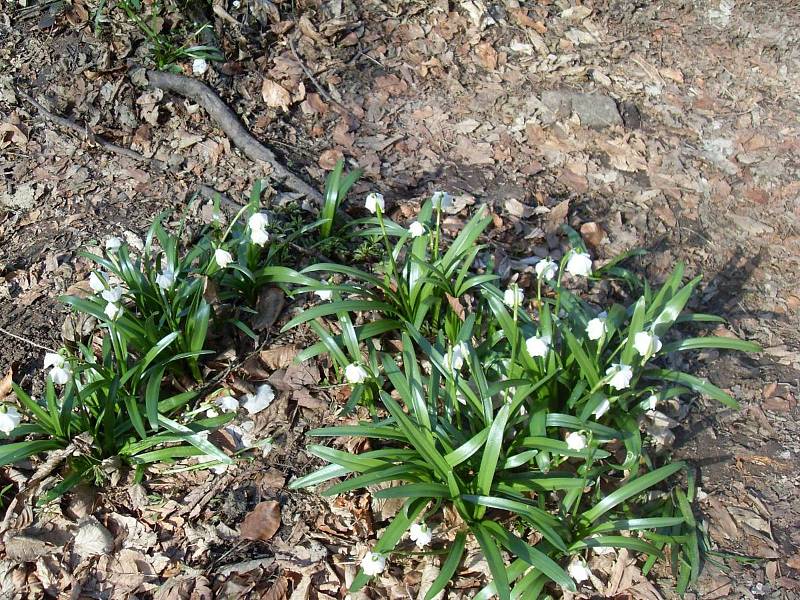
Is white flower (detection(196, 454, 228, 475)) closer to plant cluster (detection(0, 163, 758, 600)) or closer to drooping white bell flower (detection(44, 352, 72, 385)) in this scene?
plant cluster (detection(0, 163, 758, 600))

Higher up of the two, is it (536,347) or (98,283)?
(98,283)

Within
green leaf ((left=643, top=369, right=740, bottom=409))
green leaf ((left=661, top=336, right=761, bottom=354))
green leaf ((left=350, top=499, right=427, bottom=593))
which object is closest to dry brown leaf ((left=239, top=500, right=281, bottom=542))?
green leaf ((left=350, top=499, right=427, bottom=593))

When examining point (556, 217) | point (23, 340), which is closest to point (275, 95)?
point (556, 217)

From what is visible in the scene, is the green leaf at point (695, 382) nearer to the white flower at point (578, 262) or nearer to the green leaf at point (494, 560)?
the white flower at point (578, 262)

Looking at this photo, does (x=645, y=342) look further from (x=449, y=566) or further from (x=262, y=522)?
(x=262, y=522)

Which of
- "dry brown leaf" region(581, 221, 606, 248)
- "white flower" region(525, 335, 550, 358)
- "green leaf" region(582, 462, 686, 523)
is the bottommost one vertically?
"dry brown leaf" region(581, 221, 606, 248)

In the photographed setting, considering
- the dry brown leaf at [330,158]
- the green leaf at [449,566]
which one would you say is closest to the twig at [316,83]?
the dry brown leaf at [330,158]
